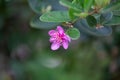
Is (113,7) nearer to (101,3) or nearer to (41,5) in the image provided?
(101,3)

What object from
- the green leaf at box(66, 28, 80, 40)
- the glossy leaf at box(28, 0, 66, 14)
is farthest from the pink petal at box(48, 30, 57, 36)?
the glossy leaf at box(28, 0, 66, 14)

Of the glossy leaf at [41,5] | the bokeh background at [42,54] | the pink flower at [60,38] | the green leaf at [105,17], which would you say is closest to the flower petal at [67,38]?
the pink flower at [60,38]

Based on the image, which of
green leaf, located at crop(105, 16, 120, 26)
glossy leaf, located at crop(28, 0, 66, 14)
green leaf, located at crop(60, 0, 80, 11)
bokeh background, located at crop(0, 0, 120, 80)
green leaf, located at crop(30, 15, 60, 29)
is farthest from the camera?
bokeh background, located at crop(0, 0, 120, 80)

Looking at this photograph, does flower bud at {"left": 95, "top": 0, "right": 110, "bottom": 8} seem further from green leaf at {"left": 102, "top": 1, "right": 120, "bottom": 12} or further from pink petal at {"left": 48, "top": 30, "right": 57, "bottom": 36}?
pink petal at {"left": 48, "top": 30, "right": 57, "bottom": 36}

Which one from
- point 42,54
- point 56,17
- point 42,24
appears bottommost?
point 42,54

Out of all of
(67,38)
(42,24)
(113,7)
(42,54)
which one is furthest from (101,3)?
(42,54)

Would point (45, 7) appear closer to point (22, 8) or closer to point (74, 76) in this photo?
point (22, 8)

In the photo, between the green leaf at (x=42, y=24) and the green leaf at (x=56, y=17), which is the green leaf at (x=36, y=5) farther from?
the green leaf at (x=56, y=17)

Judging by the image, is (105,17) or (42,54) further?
(42,54)

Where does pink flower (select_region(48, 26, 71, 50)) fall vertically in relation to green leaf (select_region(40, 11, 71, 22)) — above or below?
below
